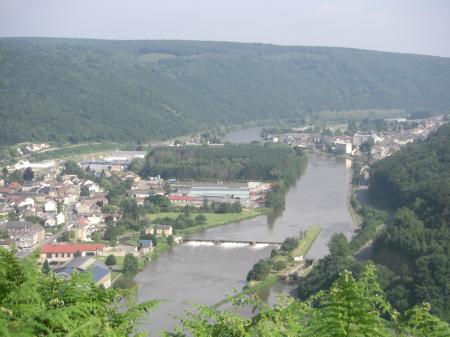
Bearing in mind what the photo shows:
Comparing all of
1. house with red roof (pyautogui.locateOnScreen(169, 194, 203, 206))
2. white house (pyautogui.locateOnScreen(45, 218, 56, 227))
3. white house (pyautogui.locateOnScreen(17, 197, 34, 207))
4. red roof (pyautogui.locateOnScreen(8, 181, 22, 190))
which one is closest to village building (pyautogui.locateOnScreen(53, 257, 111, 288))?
white house (pyautogui.locateOnScreen(45, 218, 56, 227))

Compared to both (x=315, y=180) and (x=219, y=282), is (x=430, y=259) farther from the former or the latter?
(x=315, y=180)

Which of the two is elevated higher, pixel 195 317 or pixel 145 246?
pixel 195 317

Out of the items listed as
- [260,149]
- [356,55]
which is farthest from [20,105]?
[356,55]

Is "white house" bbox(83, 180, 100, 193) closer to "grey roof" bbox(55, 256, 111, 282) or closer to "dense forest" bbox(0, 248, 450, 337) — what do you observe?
"grey roof" bbox(55, 256, 111, 282)

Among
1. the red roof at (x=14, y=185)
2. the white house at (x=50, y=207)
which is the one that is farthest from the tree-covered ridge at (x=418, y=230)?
the red roof at (x=14, y=185)

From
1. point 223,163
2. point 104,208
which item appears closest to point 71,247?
point 104,208

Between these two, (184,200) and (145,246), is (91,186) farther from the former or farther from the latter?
(145,246)
